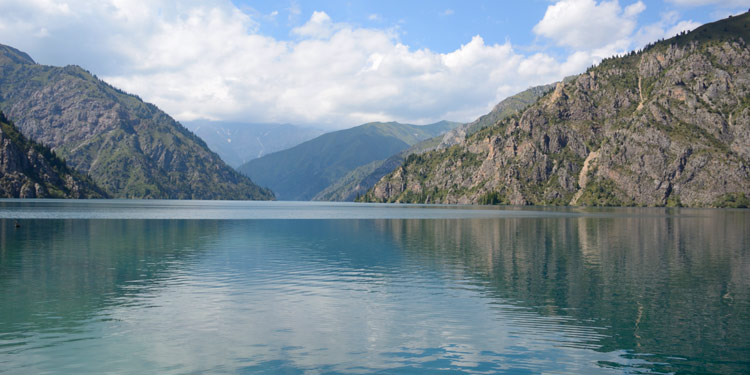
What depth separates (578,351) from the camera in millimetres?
29828

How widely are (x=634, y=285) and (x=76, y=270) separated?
198 ft

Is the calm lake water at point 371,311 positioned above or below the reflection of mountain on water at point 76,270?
below

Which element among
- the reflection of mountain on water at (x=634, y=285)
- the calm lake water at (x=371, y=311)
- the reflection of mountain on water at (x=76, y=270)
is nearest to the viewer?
Answer: the calm lake water at (x=371, y=311)

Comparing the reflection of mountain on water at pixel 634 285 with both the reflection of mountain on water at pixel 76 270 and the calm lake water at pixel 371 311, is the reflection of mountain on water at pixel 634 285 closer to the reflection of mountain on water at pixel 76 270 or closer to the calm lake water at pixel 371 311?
the calm lake water at pixel 371 311

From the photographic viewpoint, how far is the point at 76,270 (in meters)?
59.1

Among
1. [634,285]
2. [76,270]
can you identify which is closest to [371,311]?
[634,285]

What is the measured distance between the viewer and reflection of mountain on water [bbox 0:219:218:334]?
39375 millimetres

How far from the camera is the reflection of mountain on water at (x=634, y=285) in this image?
3139cm

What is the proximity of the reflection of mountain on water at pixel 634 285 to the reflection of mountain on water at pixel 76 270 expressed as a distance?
3378 cm

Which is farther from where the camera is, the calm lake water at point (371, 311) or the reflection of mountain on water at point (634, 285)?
the reflection of mountain on water at point (634, 285)

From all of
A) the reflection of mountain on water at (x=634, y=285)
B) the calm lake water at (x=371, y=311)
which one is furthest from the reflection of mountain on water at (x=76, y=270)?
the reflection of mountain on water at (x=634, y=285)

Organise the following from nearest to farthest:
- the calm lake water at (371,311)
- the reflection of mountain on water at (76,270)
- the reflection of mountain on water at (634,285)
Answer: the calm lake water at (371,311) → the reflection of mountain on water at (634,285) → the reflection of mountain on water at (76,270)

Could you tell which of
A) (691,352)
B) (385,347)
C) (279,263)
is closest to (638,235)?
(279,263)

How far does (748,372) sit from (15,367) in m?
36.9
